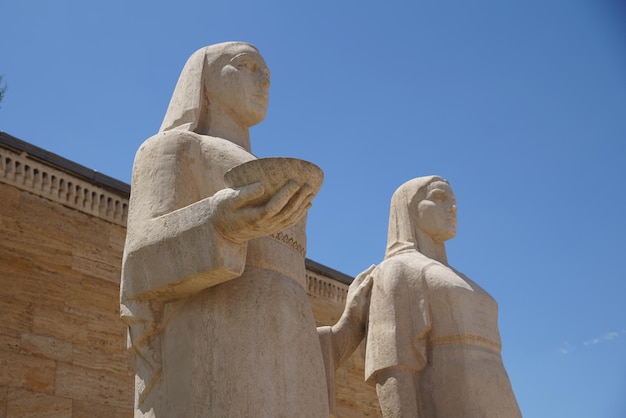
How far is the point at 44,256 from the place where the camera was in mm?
8281

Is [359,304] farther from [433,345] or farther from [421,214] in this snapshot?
[421,214]

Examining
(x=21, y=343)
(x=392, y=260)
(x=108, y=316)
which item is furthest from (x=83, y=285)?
(x=392, y=260)

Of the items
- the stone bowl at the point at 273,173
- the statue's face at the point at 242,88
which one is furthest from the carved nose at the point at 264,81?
the stone bowl at the point at 273,173

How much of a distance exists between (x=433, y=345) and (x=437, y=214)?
986 millimetres

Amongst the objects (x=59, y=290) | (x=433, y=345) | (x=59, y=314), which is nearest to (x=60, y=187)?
(x=59, y=290)

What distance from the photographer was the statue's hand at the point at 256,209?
3.95 m

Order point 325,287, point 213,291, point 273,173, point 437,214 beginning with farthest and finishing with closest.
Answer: point 325,287
point 437,214
point 213,291
point 273,173

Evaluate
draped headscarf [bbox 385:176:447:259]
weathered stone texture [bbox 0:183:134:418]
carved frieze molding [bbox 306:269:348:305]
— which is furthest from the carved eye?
carved frieze molding [bbox 306:269:348:305]

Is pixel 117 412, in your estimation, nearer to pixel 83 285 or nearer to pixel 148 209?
pixel 83 285

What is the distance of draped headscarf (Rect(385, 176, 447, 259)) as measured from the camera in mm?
6219

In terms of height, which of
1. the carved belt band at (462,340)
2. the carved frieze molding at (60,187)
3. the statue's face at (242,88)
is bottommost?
the carved belt band at (462,340)

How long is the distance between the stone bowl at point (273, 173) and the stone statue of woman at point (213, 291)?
1.2 inches

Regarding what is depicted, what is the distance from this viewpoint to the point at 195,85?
4988 mm

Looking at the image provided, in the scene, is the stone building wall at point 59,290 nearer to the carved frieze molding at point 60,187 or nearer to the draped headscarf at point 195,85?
the carved frieze molding at point 60,187
